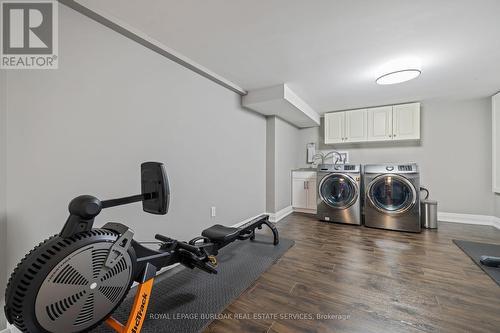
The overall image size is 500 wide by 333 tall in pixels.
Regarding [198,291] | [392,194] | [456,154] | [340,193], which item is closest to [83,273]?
[198,291]

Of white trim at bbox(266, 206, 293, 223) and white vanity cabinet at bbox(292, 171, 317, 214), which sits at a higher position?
white vanity cabinet at bbox(292, 171, 317, 214)

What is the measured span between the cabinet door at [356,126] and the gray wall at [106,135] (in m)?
2.73

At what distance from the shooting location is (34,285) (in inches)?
31.0

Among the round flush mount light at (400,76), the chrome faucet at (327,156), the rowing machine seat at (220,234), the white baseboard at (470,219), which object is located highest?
the round flush mount light at (400,76)

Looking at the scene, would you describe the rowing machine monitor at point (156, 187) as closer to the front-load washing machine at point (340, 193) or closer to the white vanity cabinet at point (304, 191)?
the front-load washing machine at point (340, 193)

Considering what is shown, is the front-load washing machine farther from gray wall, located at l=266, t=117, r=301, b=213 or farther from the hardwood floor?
the hardwood floor

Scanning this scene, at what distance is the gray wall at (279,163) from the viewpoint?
12.4ft

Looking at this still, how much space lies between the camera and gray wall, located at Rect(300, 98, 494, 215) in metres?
3.44

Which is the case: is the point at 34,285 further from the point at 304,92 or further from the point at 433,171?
the point at 433,171

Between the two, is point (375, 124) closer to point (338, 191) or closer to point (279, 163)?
point (338, 191)

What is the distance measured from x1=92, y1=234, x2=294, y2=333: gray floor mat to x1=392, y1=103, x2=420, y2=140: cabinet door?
3.03m

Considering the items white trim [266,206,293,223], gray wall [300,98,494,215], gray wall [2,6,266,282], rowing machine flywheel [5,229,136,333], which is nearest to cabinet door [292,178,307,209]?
white trim [266,206,293,223]

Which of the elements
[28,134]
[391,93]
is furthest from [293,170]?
[28,134]

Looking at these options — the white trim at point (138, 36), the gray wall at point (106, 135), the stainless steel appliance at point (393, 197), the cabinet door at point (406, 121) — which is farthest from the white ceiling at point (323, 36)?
the stainless steel appliance at point (393, 197)
